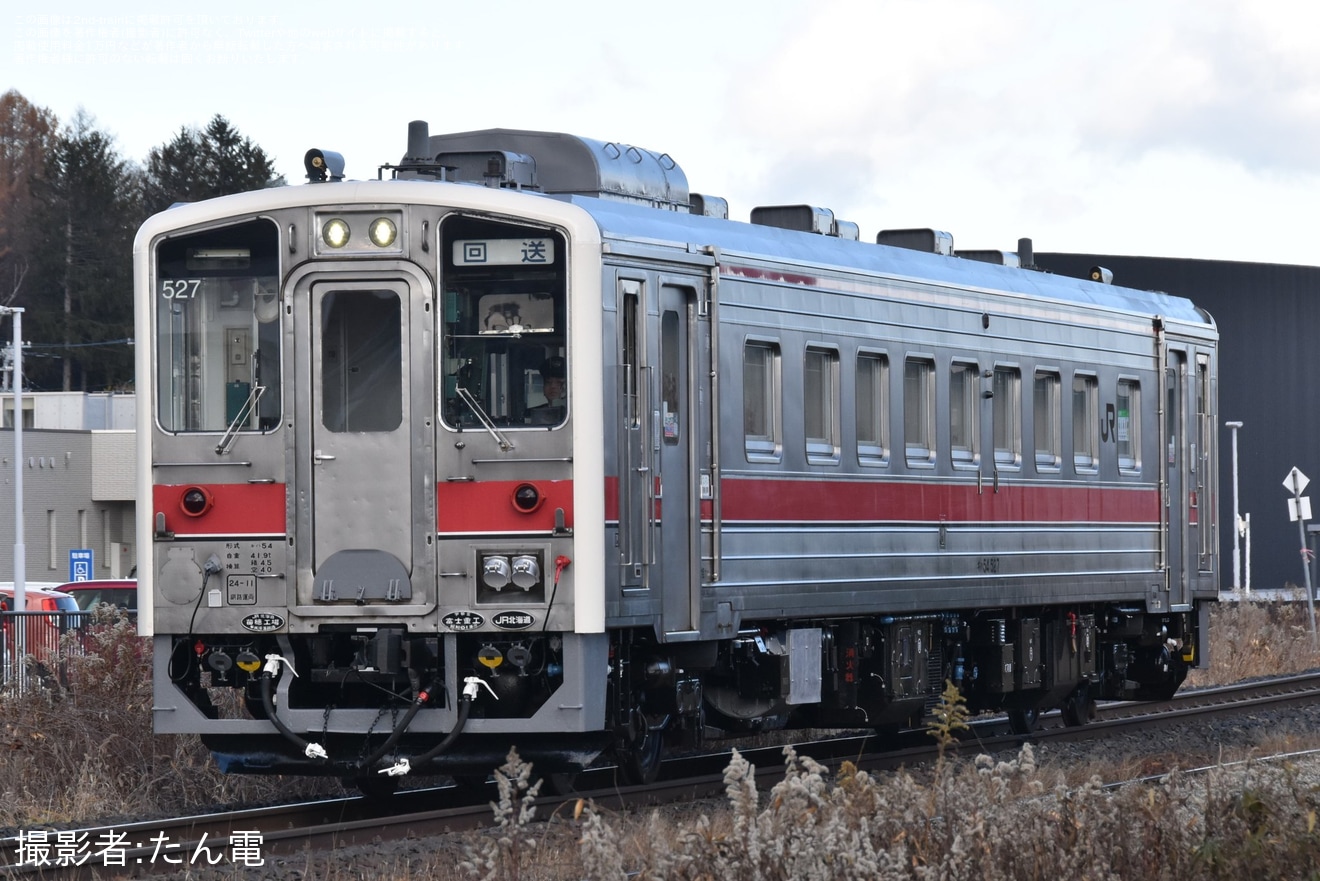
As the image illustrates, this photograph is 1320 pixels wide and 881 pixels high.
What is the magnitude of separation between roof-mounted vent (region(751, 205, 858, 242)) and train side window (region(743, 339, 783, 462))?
61.9 inches

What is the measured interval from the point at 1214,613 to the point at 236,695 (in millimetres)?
19764

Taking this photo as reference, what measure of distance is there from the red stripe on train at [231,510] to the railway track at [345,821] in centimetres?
148

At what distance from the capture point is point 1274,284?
55.5m

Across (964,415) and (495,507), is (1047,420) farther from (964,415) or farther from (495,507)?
(495,507)

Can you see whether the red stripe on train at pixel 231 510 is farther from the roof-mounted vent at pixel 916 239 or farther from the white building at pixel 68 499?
the white building at pixel 68 499

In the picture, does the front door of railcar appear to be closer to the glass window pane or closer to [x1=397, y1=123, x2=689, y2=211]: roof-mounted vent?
[x1=397, y1=123, x2=689, y2=211]: roof-mounted vent

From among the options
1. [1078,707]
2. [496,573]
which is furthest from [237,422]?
[1078,707]

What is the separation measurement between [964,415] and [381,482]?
5.24m

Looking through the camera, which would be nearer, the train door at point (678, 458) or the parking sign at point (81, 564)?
the train door at point (678, 458)

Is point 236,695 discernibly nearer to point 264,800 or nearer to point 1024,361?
point 264,800

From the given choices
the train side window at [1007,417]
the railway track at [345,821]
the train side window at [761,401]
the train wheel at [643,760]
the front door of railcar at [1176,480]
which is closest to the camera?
the railway track at [345,821]

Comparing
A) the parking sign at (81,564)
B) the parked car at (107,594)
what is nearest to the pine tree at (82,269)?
the parking sign at (81,564)

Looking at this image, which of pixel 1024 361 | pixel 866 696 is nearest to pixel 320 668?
pixel 866 696

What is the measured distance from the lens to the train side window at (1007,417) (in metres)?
15.3
